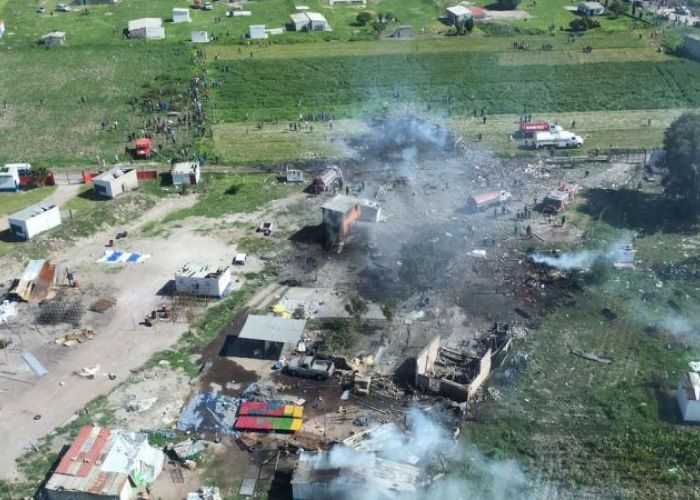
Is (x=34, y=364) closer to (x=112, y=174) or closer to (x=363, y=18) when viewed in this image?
(x=112, y=174)

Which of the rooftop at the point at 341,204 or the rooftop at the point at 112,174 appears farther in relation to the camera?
the rooftop at the point at 112,174

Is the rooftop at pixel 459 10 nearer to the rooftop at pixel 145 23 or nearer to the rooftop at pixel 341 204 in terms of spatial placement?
the rooftop at pixel 145 23

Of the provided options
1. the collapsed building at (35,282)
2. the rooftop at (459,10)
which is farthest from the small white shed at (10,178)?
the rooftop at (459,10)

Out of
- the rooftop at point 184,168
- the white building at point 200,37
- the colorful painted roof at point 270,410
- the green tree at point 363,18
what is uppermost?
the green tree at point 363,18

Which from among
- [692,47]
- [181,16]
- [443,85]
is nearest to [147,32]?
[181,16]

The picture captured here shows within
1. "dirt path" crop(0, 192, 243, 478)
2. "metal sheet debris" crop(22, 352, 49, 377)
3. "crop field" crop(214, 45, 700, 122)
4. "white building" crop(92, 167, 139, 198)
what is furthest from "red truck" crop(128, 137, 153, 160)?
"metal sheet debris" crop(22, 352, 49, 377)

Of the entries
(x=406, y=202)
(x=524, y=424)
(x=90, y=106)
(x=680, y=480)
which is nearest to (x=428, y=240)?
(x=406, y=202)

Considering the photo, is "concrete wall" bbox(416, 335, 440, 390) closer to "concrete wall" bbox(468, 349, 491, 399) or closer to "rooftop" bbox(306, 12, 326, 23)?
"concrete wall" bbox(468, 349, 491, 399)

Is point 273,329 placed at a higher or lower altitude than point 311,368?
higher
